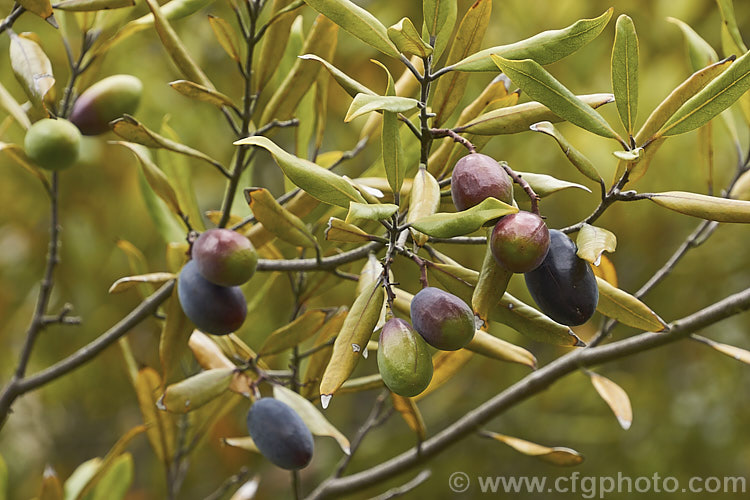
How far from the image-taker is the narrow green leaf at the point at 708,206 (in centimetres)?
45

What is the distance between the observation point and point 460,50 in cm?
55

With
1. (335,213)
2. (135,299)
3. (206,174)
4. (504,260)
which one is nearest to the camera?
(504,260)

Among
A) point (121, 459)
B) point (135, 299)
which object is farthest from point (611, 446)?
point (121, 459)

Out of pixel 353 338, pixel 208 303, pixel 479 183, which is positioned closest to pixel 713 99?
pixel 479 183

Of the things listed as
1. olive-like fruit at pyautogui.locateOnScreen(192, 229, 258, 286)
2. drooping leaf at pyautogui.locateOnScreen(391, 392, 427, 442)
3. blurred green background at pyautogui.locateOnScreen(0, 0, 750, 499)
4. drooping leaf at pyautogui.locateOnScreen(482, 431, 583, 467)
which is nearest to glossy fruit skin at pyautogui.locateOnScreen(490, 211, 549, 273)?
olive-like fruit at pyautogui.locateOnScreen(192, 229, 258, 286)

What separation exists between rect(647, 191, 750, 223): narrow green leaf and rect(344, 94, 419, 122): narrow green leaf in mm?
170

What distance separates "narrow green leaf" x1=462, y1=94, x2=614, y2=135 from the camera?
1.67 feet

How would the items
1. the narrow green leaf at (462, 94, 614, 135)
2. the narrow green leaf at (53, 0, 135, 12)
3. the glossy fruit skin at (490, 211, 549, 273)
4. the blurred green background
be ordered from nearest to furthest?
the glossy fruit skin at (490, 211, 549, 273), the narrow green leaf at (462, 94, 614, 135), the narrow green leaf at (53, 0, 135, 12), the blurred green background

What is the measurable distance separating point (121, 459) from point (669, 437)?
1359mm

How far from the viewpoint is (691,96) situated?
498 millimetres

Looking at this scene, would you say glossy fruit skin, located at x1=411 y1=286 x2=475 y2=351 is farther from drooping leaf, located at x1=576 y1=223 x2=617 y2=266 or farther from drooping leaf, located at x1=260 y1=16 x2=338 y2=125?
drooping leaf, located at x1=260 y1=16 x2=338 y2=125

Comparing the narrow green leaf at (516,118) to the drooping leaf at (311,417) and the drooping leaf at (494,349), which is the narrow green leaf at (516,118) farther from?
the drooping leaf at (311,417)

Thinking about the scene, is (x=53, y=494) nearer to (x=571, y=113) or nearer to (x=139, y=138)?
(x=139, y=138)

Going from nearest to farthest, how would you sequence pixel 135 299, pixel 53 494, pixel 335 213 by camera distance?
pixel 335 213, pixel 53 494, pixel 135 299
